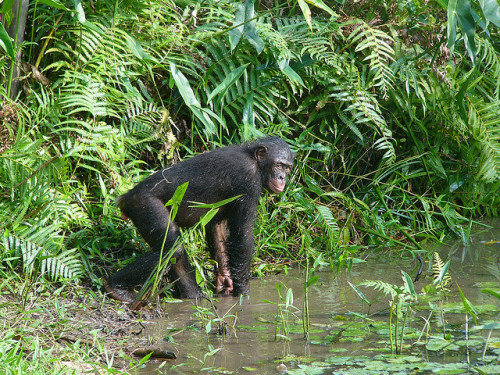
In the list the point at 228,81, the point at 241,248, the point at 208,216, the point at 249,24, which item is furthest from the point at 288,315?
the point at 228,81

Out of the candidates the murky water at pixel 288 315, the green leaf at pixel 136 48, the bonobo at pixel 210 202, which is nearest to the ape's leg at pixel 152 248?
the bonobo at pixel 210 202

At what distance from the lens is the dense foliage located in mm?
5715

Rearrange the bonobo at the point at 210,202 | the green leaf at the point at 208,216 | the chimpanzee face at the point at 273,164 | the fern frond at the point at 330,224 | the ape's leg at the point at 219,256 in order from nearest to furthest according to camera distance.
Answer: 1. the green leaf at the point at 208,216
2. the bonobo at the point at 210,202
3. the ape's leg at the point at 219,256
4. the chimpanzee face at the point at 273,164
5. the fern frond at the point at 330,224

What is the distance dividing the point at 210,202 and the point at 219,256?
55 cm

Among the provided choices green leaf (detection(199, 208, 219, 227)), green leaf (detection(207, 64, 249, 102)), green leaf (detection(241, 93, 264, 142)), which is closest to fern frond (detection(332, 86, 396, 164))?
green leaf (detection(241, 93, 264, 142))

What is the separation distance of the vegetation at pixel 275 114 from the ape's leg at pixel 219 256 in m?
0.21

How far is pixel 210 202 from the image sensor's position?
5.34 m

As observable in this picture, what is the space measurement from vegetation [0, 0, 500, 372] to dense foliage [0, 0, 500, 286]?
22 millimetres

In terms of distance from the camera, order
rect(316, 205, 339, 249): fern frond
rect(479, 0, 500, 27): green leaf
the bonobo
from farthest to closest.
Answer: rect(316, 205, 339, 249): fern frond < the bonobo < rect(479, 0, 500, 27): green leaf

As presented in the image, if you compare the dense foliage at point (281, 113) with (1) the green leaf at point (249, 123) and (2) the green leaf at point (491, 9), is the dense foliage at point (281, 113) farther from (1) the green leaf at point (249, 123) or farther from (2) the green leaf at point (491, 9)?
(2) the green leaf at point (491, 9)

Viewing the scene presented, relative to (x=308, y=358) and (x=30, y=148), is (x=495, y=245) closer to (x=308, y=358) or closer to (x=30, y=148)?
(x=308, y=358)

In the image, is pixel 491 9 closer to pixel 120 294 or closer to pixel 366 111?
pixel 120 294

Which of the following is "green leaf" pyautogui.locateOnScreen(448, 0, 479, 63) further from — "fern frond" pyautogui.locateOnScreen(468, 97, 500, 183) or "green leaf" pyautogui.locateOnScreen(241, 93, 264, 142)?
"fern frond" pyautogui.locateOnScreen(468, 97, 500, 183)

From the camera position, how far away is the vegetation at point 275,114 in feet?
18.6
